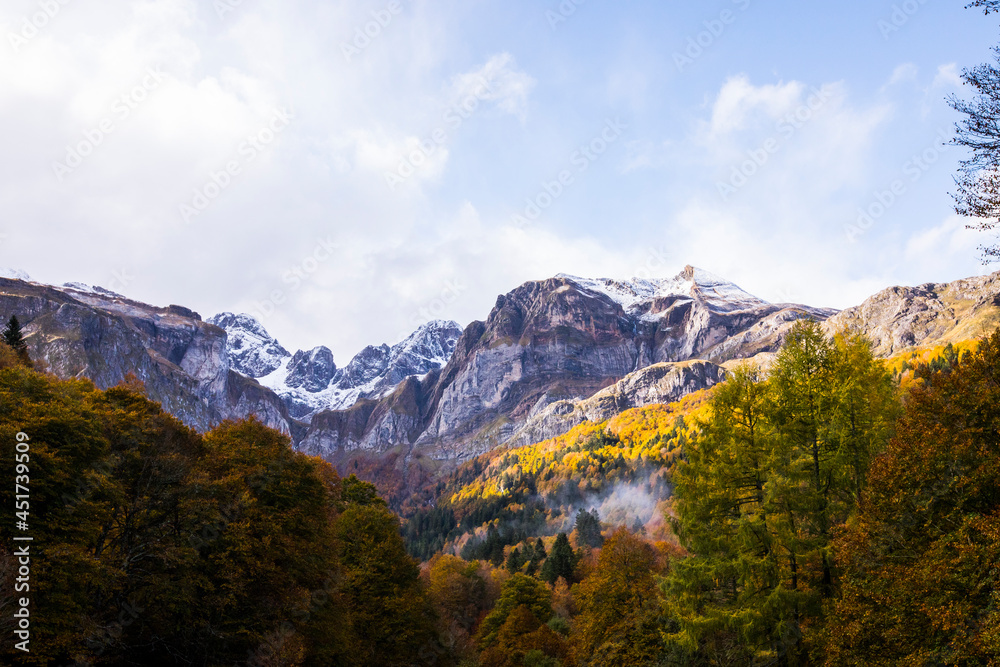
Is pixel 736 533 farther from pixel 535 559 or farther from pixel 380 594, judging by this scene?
pixel 535 559

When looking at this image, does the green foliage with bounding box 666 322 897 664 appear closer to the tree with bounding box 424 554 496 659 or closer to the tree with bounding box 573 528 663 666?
the tree with bounding box 573 528 663 666

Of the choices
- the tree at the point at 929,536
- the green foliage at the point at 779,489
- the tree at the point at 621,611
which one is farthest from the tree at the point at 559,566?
the tree at the point at 929,536

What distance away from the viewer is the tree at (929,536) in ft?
44.4

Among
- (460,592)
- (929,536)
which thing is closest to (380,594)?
(460,592)

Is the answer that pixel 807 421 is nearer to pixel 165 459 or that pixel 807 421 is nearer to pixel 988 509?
pixel 988 509

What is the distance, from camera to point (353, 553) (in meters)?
39.6

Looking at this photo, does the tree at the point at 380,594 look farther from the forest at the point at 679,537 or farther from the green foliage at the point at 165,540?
the green foliage at the point at 165,540

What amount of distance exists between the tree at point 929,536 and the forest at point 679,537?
0.06 meters

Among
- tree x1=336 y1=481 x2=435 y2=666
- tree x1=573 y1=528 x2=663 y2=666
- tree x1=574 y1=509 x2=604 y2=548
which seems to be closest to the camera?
tree x1=573 y1=528 x2=663 y2=666

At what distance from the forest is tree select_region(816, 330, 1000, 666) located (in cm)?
6

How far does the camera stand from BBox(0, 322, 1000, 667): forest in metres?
15.4

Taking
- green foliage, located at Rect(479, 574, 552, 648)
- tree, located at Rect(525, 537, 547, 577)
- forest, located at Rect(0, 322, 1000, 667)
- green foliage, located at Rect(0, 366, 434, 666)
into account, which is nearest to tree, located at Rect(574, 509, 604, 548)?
tree, located at Rect(525, 537, 547, 577)

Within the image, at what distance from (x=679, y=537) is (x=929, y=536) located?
9.12 m

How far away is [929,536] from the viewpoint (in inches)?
618
